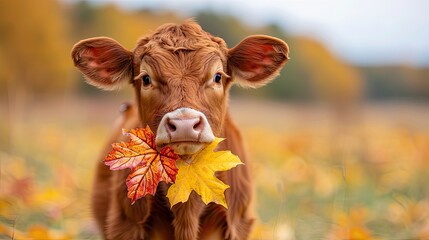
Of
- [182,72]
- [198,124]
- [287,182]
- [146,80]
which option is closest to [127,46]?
[287,182]

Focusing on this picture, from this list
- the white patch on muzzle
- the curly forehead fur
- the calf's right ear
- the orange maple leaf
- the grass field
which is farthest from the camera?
the grass field

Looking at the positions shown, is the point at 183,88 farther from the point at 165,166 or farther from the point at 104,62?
the point at 104,62

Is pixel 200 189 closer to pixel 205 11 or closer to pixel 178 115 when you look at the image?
pixel 178 115

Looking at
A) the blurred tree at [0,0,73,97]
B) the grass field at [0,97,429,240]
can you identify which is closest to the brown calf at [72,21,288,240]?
the grass field at [0,97,429,240]

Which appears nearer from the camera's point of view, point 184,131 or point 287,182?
point 184,131

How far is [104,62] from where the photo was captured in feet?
13.2

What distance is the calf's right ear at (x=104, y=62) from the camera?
155 inches

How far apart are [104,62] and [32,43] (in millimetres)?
9601

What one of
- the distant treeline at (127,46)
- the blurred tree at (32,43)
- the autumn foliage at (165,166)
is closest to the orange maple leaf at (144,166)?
the autumn foliage at (165,166)

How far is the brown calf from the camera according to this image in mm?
3570

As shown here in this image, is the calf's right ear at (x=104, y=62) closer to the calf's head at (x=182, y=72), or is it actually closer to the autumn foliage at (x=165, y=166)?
the calf's head at (x=182, y=72)

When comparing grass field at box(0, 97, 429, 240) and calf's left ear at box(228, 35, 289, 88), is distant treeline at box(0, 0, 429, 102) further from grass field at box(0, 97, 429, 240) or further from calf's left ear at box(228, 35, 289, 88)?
calf's left ear at box(228, 35, 289, 88)

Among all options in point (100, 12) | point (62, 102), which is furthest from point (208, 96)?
point (100, 12)

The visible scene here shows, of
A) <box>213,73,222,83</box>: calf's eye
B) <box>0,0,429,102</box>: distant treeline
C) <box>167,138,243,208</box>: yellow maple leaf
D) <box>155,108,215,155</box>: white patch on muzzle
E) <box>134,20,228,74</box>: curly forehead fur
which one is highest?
<box>134,20,228,74</box>: curly forehead fur
